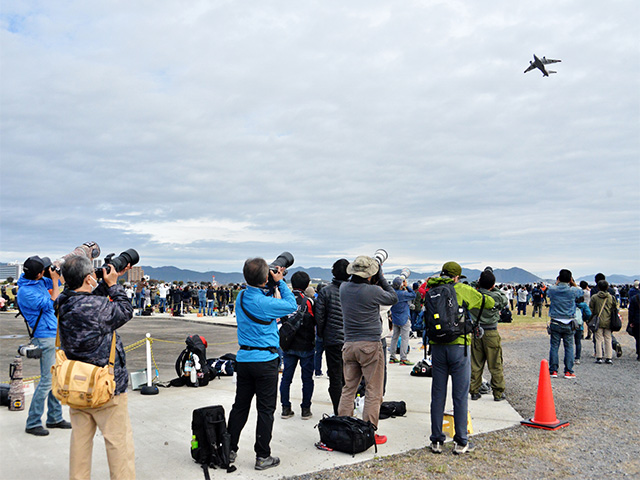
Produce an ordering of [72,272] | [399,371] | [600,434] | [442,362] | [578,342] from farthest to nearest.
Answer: [578,342], [399,371], [600,434], [442,362], [72,272]

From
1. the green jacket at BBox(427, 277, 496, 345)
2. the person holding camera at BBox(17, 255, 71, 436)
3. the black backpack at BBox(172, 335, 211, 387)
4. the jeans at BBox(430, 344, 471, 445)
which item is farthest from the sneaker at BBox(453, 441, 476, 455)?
the black backpack at BBox(172, 335, 211, 387)

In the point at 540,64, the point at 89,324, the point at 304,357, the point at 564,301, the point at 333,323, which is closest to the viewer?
the point at 89,324

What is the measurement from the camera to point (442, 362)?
531 cm

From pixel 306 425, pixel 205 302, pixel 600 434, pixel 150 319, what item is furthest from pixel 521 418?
pixel 205 302

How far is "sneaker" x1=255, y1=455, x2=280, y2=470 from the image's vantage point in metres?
4.70

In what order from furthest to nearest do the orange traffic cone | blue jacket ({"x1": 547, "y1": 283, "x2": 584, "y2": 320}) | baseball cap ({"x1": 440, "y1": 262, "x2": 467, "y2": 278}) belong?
blue jacket ({"x1": 547, "y1": 283, "x2": 584, "y2": 320}) → the orange traffic cone → baseball cap ({"x1": 440, "y1": 262, "x2": 467, "y2": 278})

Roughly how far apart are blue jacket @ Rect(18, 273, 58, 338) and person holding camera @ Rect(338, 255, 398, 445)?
11.3 ft

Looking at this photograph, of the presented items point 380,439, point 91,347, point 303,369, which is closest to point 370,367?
point 380,439

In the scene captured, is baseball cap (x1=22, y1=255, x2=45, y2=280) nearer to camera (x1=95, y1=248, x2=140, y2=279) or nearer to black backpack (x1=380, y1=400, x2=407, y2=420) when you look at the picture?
camera (x1=95, y1=248, x2=140, y2=279)

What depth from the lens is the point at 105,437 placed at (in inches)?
148

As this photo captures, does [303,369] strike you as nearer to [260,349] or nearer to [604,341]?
[260,349]

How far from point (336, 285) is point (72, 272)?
10.8 feet

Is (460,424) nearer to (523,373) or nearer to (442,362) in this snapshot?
(442,362)

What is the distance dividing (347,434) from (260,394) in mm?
1142
